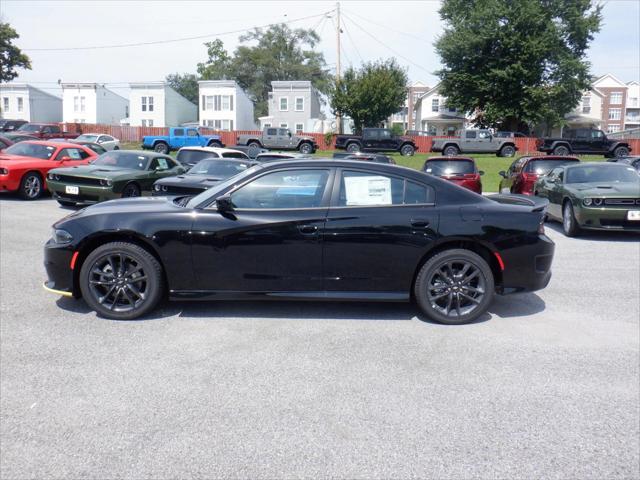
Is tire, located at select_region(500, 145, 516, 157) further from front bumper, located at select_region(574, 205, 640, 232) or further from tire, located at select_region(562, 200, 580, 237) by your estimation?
front bumper, located at select_region(574, 205, 640, 232)

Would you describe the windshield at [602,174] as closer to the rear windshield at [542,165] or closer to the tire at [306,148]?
the rear windshield at [542,165]

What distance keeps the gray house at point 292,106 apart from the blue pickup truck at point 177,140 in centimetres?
1977

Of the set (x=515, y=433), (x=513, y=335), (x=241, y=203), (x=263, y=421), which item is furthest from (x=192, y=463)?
(x=513, y=335)

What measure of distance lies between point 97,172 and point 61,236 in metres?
8.12

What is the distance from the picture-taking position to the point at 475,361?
462 cm

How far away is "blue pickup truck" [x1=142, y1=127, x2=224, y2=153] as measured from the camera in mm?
38688

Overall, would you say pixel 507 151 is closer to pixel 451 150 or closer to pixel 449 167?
pixel 451 150

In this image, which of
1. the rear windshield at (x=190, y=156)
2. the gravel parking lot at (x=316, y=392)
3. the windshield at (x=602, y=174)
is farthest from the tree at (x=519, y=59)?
the gravel parking lot at (x=316, y=392)

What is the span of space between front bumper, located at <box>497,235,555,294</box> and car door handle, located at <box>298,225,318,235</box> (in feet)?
5.78

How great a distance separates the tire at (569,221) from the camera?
11.1 m

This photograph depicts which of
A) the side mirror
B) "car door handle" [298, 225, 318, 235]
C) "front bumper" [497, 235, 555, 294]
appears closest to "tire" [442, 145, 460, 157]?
"front bumper" [497, 235, 555, 294]

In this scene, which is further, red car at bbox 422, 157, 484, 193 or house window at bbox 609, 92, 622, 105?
house window at bbox 609, 92, 622, 105

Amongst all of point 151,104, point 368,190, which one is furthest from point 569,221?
point 151,104

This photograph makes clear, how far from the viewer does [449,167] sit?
15594mm
